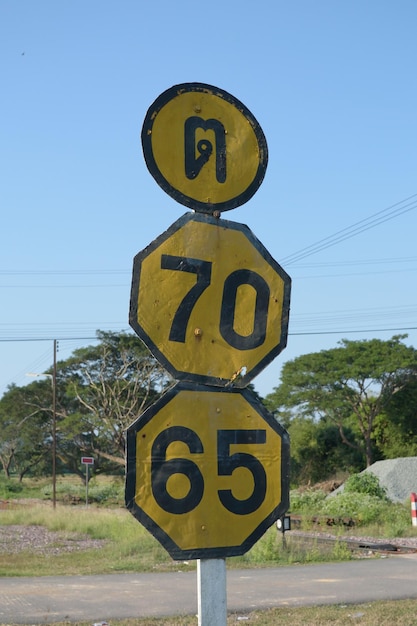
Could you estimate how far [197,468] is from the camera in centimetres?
276

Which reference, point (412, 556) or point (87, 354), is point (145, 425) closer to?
point (412, 556)

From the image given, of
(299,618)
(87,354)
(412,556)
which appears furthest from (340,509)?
(87,354)

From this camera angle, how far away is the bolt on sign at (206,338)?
273 cm

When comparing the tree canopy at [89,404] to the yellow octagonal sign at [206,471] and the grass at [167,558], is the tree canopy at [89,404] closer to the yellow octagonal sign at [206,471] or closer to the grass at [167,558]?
the grass at [167,558]

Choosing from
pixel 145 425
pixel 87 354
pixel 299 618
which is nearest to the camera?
pixel 145 425

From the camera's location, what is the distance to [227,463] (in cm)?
282

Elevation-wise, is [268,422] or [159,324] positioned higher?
[159,324]

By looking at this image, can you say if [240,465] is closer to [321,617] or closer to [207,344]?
[207,344]

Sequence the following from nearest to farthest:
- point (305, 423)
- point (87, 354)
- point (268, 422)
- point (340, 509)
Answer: point (268, 422) < point (340, 509) < point (305, 423) < point (87, 354)

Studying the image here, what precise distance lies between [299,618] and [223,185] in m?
5.97

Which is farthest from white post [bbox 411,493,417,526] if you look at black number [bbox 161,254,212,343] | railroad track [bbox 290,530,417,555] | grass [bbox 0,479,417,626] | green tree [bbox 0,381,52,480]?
green tree [bbox 0,381,52,480]

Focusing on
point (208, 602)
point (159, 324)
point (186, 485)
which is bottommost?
point (208, 602)

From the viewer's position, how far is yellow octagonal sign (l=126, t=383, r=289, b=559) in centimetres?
270

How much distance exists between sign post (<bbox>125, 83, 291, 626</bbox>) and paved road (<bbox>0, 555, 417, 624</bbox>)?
5.75 meters
